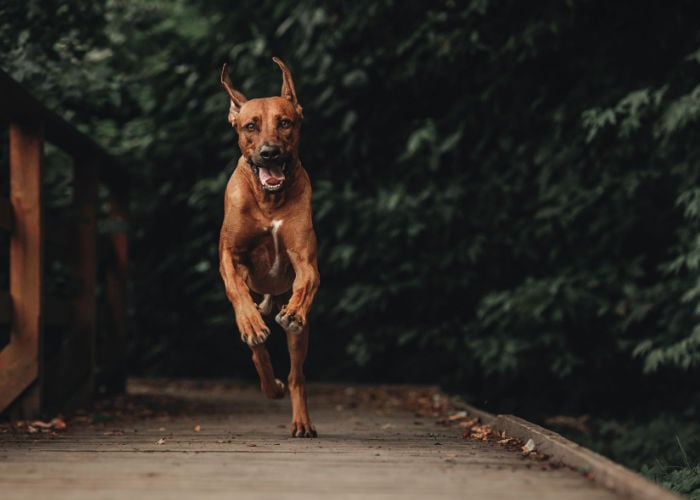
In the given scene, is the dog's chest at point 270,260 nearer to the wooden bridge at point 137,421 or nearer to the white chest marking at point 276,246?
the white chest marking at point 276,246

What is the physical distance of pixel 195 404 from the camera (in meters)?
8.92

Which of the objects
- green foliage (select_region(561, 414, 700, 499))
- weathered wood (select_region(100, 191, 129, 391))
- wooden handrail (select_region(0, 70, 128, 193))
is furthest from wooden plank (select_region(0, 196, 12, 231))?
green foliage (select_region(561, 414, 700, 499))

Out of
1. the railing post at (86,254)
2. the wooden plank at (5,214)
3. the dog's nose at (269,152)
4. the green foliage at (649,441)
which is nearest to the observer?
the dog's nose at (269,152)

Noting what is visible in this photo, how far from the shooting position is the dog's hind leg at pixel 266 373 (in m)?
5.55

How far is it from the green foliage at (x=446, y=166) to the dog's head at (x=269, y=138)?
2522 mm

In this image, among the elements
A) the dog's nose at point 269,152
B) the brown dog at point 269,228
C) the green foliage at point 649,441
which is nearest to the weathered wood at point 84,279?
the brown dog at point 269,228

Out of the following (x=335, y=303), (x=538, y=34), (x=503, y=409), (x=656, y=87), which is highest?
(x=538, y=34)

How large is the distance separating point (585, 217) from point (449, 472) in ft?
18.7

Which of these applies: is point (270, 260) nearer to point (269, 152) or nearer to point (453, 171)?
point (269, 152)

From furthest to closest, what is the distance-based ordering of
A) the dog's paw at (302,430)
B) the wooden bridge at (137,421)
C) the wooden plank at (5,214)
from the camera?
the wooden plank at (5,214) → the dog's paw at (302,430) → the wooden bridge at (137,421)

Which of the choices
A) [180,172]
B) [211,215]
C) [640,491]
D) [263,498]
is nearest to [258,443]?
[263,498]

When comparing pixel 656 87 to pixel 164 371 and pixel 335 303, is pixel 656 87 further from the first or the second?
pixel 164 371

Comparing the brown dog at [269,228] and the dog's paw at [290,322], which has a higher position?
the brown dog at [269,228]

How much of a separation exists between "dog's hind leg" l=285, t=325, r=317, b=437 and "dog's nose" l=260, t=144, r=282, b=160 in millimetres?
1015
